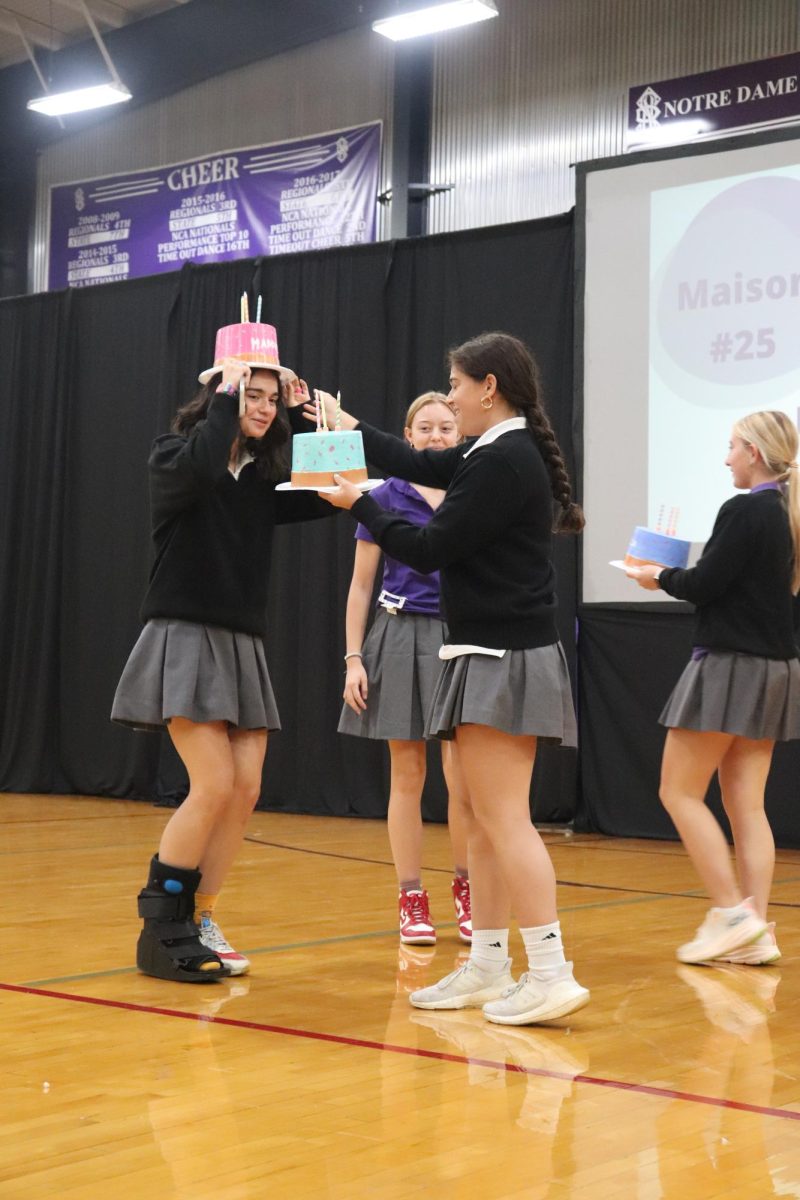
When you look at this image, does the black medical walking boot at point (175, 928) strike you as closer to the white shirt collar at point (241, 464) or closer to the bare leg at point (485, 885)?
the bare leg at point (485, 885)

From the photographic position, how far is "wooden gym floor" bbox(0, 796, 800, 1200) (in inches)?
69.1

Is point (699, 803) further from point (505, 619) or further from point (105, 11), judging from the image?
point (105, 11)

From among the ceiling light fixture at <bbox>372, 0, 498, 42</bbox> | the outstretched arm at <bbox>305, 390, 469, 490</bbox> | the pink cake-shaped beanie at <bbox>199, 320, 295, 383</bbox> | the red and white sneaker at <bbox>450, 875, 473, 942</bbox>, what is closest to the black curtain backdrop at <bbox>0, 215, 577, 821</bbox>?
the ceiling light fixture at <bbox>372, 0, 498, 42</bbox>

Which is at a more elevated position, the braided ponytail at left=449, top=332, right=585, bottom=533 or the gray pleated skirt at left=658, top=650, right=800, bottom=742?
the braided ponytail at left=449, top=332, right=585, bottom=533

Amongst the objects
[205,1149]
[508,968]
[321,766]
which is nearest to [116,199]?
[321,766]

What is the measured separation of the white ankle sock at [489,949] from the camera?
2.75 meters

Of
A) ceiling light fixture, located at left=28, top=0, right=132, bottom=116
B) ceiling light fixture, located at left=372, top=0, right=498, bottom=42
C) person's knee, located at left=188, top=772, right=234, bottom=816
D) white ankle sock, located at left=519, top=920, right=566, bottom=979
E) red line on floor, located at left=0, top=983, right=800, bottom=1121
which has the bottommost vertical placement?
Result: red line on floor, located at left=0, top=983, right=800, bottom=1121

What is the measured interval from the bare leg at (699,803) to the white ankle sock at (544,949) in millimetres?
822

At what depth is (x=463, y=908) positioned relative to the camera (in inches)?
139

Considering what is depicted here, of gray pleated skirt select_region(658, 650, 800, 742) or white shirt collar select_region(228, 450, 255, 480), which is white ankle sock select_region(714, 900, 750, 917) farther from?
white shirt collar select_region(228, 450, 255, 480)

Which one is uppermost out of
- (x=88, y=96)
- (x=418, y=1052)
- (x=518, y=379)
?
(x=88, y=96)

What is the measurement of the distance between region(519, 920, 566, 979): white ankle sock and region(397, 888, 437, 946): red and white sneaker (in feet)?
2.82

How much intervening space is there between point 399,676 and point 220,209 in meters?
6.86

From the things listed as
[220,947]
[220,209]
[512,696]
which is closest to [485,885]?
[512,696]
